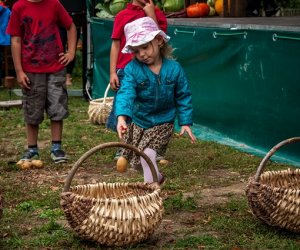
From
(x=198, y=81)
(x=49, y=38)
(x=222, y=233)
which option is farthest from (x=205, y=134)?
(x=222, y=233)

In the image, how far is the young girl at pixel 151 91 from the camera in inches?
249

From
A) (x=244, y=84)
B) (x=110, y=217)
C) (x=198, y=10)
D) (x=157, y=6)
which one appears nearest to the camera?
(x=110, y=217)

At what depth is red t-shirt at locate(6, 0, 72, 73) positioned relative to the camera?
25.4ft

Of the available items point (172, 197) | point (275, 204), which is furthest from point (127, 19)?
point (275, 204)

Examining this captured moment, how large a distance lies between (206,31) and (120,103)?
373cm

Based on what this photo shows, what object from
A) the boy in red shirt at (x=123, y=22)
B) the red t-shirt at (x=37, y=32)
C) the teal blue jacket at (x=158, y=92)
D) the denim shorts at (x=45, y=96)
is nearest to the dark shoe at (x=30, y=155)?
the denim shorts at (x=45, y=96)

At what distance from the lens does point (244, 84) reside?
29.3 ft

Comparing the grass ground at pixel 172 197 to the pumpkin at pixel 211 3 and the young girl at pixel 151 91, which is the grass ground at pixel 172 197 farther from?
A: the pumpkin at pixel 211 3

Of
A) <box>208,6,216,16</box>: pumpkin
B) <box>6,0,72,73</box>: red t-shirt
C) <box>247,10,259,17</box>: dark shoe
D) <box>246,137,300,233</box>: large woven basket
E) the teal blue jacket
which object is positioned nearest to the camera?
<box>246,137,300,233</box>: large woven basket

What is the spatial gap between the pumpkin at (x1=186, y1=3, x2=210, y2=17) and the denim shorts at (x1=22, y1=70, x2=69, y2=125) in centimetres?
448

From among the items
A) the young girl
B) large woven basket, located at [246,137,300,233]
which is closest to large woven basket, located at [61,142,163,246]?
large woven basket, located at [246,137,300,233]

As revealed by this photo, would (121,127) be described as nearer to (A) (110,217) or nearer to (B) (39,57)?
(A) (110,217)

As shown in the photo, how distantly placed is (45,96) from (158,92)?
175 centimetres

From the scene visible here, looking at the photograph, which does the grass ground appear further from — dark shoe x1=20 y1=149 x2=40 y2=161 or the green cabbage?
the green cabbage
